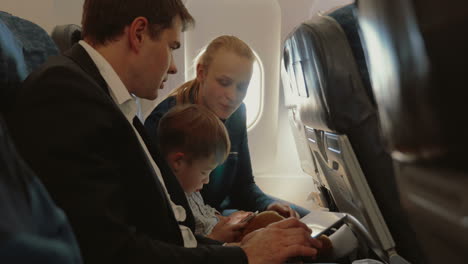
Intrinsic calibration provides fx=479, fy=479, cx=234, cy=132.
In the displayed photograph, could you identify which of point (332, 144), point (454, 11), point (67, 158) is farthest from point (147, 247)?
point (454, 11)

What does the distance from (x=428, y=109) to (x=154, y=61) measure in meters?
0.97

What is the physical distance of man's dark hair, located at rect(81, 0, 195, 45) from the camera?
1241 mm

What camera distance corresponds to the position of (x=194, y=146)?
5.50 feet

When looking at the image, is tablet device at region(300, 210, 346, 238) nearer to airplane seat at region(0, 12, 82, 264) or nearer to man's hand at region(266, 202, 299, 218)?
man's hand at region(266, 202, 299, 218)

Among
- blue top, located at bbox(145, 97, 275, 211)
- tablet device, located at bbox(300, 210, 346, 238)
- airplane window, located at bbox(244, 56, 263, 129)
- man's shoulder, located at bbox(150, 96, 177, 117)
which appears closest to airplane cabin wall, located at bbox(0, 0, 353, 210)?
airplane window, located at bbox(244, 56, 263, 129)

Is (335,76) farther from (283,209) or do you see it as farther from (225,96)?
(225,96)

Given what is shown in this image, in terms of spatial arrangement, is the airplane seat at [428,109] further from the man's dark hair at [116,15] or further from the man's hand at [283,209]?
the man's hand at [283,209]

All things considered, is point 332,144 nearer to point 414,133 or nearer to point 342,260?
point 342,260

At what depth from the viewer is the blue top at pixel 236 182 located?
231cm

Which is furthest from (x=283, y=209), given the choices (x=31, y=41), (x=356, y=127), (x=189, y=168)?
(x=31, y=41)

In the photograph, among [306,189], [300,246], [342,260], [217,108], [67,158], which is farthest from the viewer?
[306,189]

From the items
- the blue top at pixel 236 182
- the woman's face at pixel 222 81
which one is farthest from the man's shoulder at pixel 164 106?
the woman's face at pixel 222 81

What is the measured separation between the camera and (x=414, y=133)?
19.0 inches

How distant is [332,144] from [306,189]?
2.28m
